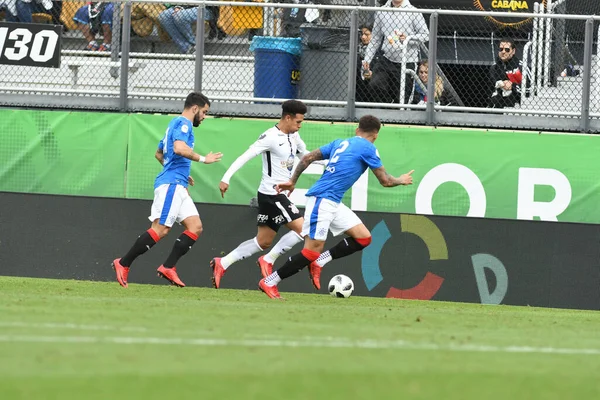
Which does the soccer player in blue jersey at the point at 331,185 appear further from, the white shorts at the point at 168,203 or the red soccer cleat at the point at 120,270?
the red soccer cleat at the point at 120,270

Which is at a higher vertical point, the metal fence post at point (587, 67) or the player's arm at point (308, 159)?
the metal fence post at point (587, 67)

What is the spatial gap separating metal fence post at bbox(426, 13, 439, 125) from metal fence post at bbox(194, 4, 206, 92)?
9.98 feet

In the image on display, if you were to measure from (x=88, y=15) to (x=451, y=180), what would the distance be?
18.7 feet

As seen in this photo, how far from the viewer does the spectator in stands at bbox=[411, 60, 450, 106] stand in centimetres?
1548

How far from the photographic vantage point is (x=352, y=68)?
50.7 feet

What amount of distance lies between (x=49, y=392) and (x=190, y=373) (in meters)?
0.79

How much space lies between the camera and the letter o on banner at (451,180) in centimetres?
1531

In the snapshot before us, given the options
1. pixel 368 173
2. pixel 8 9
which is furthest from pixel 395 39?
pixel 8 9

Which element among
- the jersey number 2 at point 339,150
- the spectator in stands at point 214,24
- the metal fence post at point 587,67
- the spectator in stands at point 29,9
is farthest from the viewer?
the spectator in stands at point 29,9

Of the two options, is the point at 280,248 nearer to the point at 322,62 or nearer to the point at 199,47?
the point at 322,62

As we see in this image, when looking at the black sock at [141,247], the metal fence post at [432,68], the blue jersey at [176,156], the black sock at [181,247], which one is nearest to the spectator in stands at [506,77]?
the metal fence post at [432,68]

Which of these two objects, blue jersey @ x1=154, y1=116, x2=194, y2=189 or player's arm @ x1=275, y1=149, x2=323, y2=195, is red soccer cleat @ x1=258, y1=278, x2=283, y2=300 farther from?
blue jersey @ x1=154, y1=116, x2=194, y2=189

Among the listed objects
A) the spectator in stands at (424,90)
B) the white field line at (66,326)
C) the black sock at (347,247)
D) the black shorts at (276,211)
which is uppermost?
the spectator in stands at (424,90)

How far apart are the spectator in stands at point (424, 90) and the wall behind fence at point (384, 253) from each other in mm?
1723
